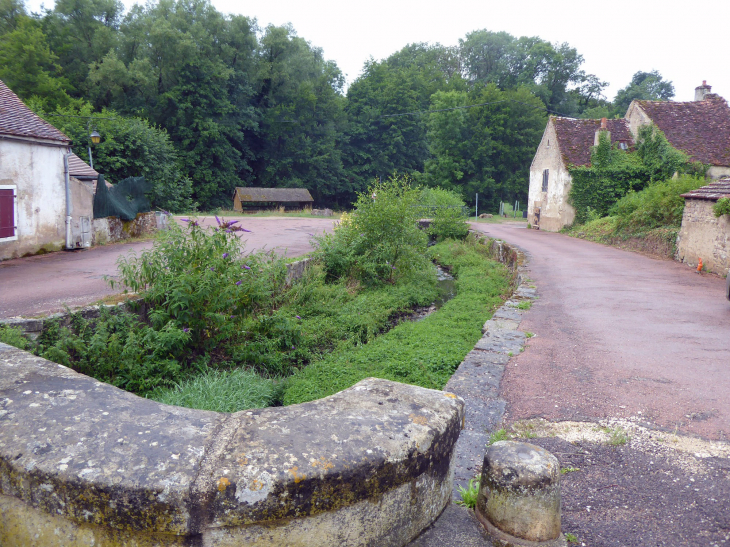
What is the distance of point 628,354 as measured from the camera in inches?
241

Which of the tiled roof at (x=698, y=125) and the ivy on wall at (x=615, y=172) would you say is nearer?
the tiled roof at (x=698, y=125)

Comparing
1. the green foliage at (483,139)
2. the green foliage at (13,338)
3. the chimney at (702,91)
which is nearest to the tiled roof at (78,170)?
the green foliage at (13,338)

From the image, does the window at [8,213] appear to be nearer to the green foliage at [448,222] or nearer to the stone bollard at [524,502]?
the stone bollard at [524,502]

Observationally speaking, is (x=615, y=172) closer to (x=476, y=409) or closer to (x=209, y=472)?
(x=476, y=409)

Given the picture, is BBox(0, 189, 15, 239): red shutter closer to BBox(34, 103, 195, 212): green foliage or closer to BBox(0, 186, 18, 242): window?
BBox(0, 186, 18, 242): window

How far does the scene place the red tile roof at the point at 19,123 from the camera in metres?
12.1

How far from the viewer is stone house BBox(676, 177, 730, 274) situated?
39.7 feet

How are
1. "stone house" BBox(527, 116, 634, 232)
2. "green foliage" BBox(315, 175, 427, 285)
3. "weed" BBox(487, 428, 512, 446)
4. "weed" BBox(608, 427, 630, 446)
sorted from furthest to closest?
"stone house" BBox(527, 116, 634, 232) < "green foliage" BBox(315, 175, 427, 285) < "weed" BBox(487, 428, 512, 446) < "weed" BBox(608, 427, 630, 446)

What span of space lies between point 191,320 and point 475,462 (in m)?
4.79

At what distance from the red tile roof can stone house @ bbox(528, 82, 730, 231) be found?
23951mm

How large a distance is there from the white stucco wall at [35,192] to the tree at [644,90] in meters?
59.3

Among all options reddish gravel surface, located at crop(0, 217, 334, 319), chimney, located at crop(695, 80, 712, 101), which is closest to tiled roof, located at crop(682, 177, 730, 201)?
reddish gravel surface, located at crop(0, 217, 334, 319)

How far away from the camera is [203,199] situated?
4103 centimetres

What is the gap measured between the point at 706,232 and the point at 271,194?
1313 inches
